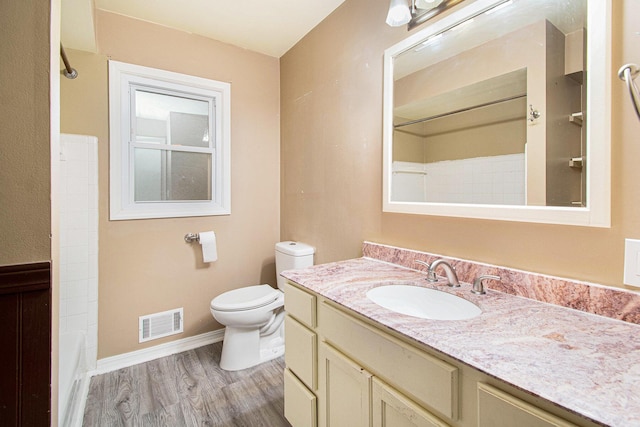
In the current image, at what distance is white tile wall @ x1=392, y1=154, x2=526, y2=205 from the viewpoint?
109 cm

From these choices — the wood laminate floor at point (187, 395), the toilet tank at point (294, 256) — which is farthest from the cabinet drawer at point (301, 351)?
the toilet tank at point (294, 256)

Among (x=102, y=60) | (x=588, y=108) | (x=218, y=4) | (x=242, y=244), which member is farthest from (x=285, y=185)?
(x=588, y=108)

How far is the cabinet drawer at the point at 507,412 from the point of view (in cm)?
53

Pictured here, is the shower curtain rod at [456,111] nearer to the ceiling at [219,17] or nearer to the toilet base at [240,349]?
the ceiling at [219,17]

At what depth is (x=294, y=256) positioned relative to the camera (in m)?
2.09

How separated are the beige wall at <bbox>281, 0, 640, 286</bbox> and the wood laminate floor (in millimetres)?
914

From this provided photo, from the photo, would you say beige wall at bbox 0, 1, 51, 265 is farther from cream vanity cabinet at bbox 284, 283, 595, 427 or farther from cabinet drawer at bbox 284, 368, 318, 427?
cabinet drawer at bbox 284, 368, 318, 427

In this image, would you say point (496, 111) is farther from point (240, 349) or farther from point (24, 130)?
point (240, 349)

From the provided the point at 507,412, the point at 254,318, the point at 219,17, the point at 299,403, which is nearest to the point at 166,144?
the point at 219,17

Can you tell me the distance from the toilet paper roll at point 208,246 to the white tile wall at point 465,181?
1424 mm

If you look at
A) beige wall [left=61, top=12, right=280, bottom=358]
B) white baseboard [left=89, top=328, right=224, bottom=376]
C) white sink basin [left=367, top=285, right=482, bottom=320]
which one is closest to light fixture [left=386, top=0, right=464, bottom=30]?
white sink basin [left=367, top=285, right=482, bottom=320]

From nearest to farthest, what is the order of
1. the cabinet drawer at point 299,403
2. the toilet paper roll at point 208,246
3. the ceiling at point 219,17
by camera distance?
the cabinet drawer at point 299,403 < the ceiling at point 219,17 < the toilet paper roll at point 208,246

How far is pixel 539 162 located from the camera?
102 cm

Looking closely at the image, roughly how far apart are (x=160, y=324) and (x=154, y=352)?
0.20 m
